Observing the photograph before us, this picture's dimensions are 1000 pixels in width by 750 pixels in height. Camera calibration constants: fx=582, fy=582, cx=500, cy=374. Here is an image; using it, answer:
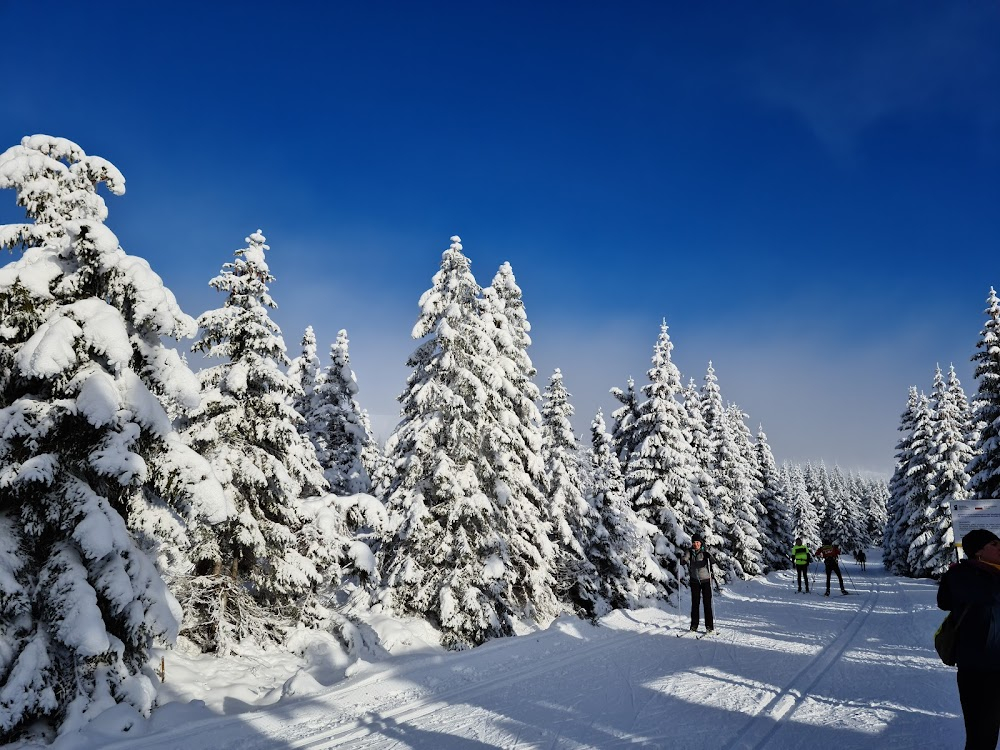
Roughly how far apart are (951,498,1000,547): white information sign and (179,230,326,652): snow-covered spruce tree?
16.9 m

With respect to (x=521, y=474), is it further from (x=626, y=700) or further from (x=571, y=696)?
(x=626, y=700)

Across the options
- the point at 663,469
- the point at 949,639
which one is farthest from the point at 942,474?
the point at 949,639

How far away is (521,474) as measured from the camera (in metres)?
17.4

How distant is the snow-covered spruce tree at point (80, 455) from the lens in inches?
282

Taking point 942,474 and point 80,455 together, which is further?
point 942,474

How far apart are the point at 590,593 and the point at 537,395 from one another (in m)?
7.07

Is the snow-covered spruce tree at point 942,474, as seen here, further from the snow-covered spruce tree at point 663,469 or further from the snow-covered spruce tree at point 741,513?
the snow-covered spruce tree at point 663,469

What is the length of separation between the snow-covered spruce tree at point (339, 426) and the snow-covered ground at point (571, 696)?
37.3ft

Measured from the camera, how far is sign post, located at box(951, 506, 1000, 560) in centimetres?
1572

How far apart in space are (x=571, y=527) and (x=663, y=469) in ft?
31.4

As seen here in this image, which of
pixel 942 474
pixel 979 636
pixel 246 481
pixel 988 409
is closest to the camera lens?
pixel 979 636

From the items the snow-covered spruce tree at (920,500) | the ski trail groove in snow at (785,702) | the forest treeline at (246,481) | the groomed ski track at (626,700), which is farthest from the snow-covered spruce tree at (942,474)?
the ski trail groove in snow at (785,702)

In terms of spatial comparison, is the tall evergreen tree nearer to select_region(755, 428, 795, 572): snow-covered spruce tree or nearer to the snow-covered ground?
the snow-covered ground

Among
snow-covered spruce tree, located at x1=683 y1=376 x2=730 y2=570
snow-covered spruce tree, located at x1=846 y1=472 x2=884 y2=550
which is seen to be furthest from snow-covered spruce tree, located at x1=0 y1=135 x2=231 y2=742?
snow-covered spruce tree, located at x1=846 y1=472 x2=884 y2=550
